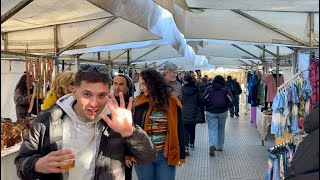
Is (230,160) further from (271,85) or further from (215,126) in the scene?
(271,85)

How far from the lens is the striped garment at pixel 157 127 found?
12.0 feet

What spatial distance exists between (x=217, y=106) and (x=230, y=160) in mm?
1006

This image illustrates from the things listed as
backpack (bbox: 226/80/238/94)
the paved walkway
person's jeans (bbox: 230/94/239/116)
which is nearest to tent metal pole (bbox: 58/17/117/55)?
the paved walkway

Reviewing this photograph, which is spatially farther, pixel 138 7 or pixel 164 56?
pixel 164 56

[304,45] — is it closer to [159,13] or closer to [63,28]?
[159,13]

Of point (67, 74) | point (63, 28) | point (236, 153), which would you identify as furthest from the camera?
point (236, 153)

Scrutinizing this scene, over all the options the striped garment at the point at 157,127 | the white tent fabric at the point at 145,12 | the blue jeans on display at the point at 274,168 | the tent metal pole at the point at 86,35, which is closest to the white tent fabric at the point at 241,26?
the white tent fabric at the point at 145,12

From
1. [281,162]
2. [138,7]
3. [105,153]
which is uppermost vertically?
[138,7]

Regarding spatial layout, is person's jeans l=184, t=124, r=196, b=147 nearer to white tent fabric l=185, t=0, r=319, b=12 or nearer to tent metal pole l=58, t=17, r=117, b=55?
tent metal pole l=58, t=17, r=117, b=55

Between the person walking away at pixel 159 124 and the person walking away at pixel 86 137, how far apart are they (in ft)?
5.27

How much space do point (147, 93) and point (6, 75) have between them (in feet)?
9.67

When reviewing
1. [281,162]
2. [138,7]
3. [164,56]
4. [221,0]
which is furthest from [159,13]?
[164,56]

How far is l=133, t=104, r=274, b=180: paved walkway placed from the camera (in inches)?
235

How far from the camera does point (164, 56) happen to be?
9.20m
